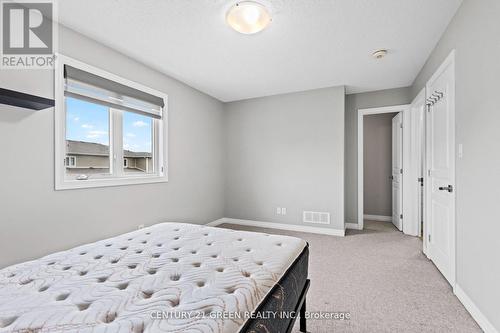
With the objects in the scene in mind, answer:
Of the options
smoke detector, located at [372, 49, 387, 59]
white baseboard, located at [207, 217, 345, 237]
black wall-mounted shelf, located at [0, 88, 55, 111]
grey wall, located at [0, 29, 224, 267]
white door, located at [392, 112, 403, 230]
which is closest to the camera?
black wall-mounted shelf, located at [0, 88, 55, 111]

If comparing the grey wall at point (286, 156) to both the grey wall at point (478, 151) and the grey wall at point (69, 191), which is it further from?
the grey wall at point (478, 151)

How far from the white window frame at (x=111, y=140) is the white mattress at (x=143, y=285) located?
3.97 feet

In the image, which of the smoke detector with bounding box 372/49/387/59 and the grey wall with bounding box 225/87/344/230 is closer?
the smoke detector with bounding box 372/49/387/59

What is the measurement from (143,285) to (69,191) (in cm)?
185

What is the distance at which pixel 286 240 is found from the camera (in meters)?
1.53

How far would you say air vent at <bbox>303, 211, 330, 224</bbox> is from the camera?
12.7ft

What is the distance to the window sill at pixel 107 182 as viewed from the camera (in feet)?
7.16

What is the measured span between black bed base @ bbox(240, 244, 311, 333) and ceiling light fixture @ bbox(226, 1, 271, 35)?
1.91 m

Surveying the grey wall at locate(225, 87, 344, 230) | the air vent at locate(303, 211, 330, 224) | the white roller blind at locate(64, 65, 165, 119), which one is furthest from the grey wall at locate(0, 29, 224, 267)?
the air vent at locate(303, 211, 330, 224)

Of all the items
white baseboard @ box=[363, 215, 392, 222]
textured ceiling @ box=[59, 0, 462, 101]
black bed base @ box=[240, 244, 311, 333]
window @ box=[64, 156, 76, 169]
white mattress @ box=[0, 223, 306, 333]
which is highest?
textured ceiling @ box=[59, 0, 462, 101]

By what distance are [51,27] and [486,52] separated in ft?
11.7

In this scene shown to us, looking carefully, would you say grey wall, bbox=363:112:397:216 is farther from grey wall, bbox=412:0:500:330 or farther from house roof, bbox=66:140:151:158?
house roof, bbox=66:140:151:158

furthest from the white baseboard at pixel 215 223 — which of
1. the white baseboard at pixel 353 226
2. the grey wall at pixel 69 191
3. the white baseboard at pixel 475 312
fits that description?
the white baseboard at pixel 475 312

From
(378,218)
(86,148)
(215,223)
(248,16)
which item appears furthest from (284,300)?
(378,218)
